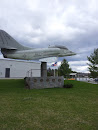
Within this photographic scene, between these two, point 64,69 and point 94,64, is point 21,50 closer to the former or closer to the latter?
point 94,64

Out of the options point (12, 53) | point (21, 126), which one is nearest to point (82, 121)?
point (21, 126)

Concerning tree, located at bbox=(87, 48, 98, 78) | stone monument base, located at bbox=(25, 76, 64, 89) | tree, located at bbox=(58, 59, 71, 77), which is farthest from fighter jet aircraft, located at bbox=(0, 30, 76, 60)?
tree, located at bbox=(58, 59, 71, 77)

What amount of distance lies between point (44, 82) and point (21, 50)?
645 cm

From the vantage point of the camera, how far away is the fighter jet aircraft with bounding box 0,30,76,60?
38.6 ft

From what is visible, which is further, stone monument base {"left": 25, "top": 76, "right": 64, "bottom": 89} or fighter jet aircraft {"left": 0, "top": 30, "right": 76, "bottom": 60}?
stone monument base {"left": 25, "top": 76, "right": 64, "bottom": 89}

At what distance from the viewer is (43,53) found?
13977mm

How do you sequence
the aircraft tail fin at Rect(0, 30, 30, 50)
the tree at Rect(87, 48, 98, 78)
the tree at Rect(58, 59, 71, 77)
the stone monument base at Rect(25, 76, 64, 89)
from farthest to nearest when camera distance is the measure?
the tree at Rect(58, 59, 71, 77), the tree at Rect(87, 48, 98, 78), the stone monument base at Rect(25, 76, 64, 89), the aircraft tail fin at Rect(0, 30, 30, 50)

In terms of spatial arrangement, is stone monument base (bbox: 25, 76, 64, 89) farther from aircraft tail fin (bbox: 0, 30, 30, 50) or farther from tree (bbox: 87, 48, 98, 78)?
tree (bbox: 87, 48, 98, 78)

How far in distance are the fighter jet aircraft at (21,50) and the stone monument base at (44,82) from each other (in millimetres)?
4233

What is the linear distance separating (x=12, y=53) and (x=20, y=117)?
25.7 ft

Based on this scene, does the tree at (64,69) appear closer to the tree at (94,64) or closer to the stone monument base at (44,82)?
the tree at (94,64)

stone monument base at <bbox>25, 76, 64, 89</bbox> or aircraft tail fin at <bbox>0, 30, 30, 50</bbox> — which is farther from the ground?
aircraft tail fin at <bbox>0, 30, 30, 50</bbox>

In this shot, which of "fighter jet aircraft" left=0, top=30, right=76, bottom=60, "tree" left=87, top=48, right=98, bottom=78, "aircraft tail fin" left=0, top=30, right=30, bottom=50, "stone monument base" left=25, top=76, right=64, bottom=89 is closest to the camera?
"aircraft tail fin" left=0, top=30, right=30, bottom=50

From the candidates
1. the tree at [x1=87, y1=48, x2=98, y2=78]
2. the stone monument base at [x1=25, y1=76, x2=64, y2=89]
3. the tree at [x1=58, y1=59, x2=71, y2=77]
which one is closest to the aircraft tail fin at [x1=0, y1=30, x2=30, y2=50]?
the stone monument base at [x1=25, y1=76, x2=64, y2=89]
